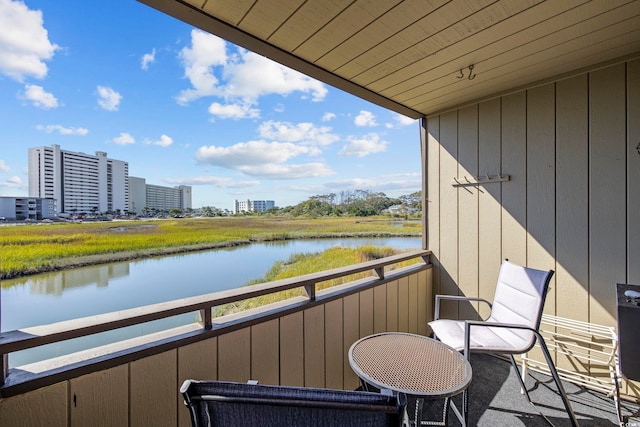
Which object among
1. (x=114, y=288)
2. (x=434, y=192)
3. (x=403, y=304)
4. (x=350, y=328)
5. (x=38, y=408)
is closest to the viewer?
(x=38, y=408)

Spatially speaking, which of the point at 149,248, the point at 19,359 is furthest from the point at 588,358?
the point at 19,359

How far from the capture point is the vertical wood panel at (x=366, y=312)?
2.12 metres

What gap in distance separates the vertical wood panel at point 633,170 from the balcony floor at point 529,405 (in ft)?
2.87

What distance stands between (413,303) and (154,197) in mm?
2324

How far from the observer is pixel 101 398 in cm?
103

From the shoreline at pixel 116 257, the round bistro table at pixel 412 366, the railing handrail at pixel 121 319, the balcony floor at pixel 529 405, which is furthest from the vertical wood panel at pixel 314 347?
the shoreline at pixel 116 257

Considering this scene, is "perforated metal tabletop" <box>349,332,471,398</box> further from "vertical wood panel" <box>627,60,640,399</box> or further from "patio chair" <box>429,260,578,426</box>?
"vertical wood panel" <box>627,60,640,399</box>

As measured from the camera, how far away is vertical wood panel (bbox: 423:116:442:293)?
9.55 ft

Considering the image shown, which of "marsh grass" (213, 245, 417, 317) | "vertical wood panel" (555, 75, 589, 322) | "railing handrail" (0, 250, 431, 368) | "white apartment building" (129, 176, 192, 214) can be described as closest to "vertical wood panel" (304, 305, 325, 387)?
"railing handrail" (0, 250, 431, 368)

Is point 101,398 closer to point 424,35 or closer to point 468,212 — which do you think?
point 424,35

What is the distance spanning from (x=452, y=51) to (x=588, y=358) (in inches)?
93.0

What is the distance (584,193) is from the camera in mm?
2072

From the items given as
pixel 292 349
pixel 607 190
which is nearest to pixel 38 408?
pixel 292 349

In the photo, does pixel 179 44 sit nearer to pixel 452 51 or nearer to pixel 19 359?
pixel 452 51
